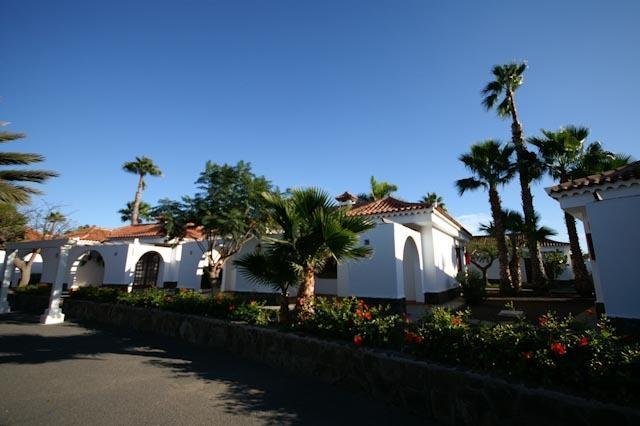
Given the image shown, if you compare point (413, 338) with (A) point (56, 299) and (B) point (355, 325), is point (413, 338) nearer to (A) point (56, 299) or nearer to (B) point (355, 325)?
(B) point (355, 325)

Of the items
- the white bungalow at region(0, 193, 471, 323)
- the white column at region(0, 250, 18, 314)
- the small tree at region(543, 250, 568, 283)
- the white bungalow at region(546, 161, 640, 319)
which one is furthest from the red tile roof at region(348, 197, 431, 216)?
the small tree at region(543, 250, 568, 283)

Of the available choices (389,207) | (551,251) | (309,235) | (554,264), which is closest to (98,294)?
(309,235)

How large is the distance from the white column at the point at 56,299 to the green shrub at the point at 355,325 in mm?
11404

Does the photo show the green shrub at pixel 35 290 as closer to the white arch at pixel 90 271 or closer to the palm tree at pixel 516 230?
the white arch at pixel 90 271

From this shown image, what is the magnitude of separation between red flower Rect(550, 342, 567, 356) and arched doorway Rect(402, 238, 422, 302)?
33.6ft

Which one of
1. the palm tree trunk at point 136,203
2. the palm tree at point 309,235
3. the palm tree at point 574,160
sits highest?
the palm tree trunk at point 136,203

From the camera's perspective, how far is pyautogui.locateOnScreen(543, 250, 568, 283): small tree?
25.9 metres

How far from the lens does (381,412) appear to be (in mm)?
4348

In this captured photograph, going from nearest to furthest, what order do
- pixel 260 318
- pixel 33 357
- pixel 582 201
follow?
pixel 33 357 → pixel 260 318 → pixel 582 201

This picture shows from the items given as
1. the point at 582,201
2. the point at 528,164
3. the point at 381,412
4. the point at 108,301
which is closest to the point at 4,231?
the point at 108,301

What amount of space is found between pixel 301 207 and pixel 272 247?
3.79ft

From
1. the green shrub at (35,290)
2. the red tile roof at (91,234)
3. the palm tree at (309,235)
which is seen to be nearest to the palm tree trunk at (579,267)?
the palm tree at (309,235)

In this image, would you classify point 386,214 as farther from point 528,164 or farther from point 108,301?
point 108,301

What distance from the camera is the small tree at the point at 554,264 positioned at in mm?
25859
